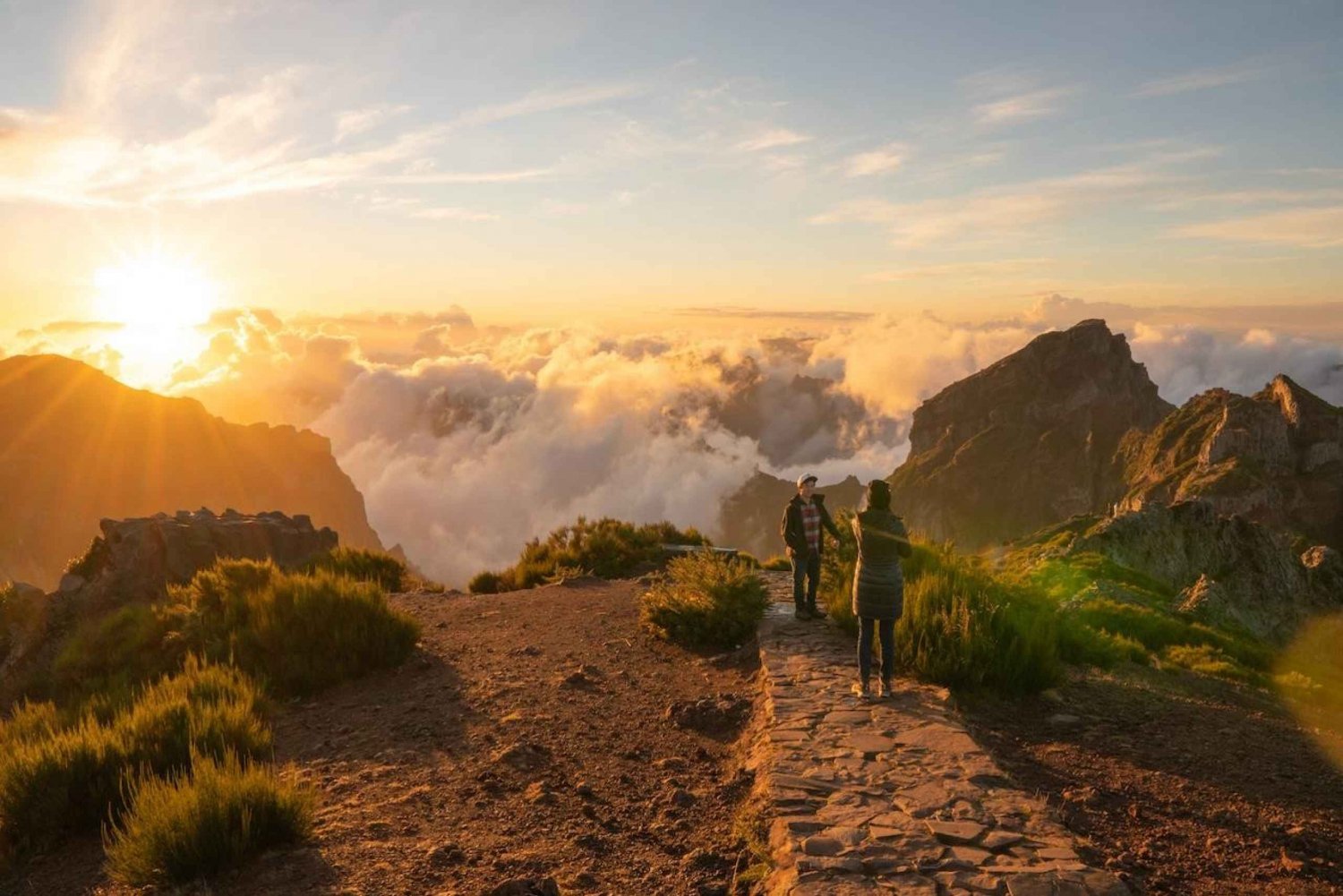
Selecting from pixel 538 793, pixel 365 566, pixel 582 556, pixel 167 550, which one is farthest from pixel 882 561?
pixel 167 550

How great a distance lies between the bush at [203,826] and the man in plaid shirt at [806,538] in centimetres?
718

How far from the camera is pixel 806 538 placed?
11578 millimetres

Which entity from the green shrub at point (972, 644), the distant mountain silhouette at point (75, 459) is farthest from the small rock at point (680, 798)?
the distant mountain silhouette at point (75, 459)

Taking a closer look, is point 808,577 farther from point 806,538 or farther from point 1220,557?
point 1220,557

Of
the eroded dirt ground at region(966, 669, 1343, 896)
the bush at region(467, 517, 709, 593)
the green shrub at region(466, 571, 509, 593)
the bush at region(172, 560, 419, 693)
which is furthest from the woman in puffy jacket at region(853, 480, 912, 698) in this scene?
the green shrub at region(466, 571, 509, 593)

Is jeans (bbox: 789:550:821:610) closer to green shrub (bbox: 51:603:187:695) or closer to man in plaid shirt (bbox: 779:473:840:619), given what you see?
man in plaid shirt (bbox: 779:473:840:619)

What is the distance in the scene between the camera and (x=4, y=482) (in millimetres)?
163750

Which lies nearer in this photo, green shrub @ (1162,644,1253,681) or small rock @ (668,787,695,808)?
small rock @ (668,787,695,808)

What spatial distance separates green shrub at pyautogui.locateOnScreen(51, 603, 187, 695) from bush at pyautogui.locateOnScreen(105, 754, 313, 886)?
8.15 meters

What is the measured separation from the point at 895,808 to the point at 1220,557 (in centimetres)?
2757

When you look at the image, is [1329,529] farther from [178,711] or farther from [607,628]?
[178,711]

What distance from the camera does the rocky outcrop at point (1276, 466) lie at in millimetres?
89062

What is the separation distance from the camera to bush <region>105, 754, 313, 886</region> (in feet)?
17.0

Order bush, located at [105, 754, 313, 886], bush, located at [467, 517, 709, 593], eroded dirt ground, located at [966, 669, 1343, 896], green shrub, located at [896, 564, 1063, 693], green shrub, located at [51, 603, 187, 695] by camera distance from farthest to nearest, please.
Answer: bush, located at [467, 517, 709, 593]
green shrub, located at [51, 603, 187, 695]
green shrub, located at [896, 564, 1063, 693]
eroded dirt ground, located at [966, 669, 1343, 896]
bush, located at [105, 754, 313, 886]
